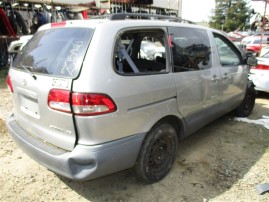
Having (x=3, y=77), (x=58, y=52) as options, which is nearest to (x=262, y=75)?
(x=58, y=52)

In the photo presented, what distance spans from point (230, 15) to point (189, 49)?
6015 cm

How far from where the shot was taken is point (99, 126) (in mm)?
2383

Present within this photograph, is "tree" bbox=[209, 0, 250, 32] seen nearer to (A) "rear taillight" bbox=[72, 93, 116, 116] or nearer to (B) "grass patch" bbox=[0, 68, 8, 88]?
(B) "grass patch" bbox=[0, 68, 8, 88]

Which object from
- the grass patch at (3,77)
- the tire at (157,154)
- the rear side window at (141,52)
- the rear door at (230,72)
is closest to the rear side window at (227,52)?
the rear door at (230,72)

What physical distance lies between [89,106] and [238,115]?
383 centimetres

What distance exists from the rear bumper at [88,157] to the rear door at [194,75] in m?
0.88

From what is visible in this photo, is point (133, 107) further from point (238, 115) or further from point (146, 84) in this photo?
point (238, 115)

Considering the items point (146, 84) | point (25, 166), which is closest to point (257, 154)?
point (146, 84)

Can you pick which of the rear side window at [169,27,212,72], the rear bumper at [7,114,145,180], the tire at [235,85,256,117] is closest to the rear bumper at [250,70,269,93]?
the tire at [235,85,256,117]

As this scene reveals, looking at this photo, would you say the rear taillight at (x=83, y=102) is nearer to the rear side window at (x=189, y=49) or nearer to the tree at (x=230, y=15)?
the rear side window at (x=189, y=49)

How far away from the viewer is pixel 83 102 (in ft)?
7.60

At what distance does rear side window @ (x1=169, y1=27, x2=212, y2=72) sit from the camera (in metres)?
3.21

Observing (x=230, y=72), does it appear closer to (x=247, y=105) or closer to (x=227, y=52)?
(x=227, y=52)

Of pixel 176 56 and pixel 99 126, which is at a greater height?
pixel 176 56
